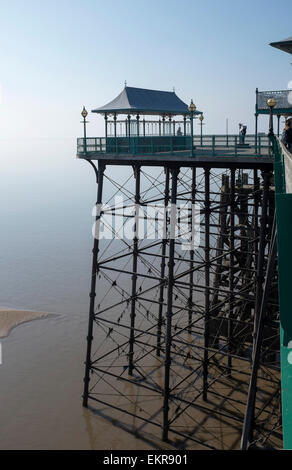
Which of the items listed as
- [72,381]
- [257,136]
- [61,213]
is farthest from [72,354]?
[61,213]

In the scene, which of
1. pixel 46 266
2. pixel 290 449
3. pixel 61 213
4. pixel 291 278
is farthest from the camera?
pixel 61 213

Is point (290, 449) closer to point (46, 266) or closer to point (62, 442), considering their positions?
point (62, 442)

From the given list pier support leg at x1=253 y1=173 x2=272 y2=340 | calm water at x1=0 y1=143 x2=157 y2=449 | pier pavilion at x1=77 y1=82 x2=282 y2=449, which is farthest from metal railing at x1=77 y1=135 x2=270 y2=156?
calm water at x1=0 y1=143 x2=157 y2=449

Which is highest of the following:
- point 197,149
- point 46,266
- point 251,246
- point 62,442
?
point 197,149

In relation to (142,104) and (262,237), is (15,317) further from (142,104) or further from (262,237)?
(262,237)

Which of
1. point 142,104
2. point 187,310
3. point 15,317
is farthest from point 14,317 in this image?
point 142,104

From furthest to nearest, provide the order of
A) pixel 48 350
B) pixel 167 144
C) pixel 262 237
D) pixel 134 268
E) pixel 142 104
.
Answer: pixel 48 350
pixel 134 268
pixel 142 104
pixel 167 144
pixel 262 237
